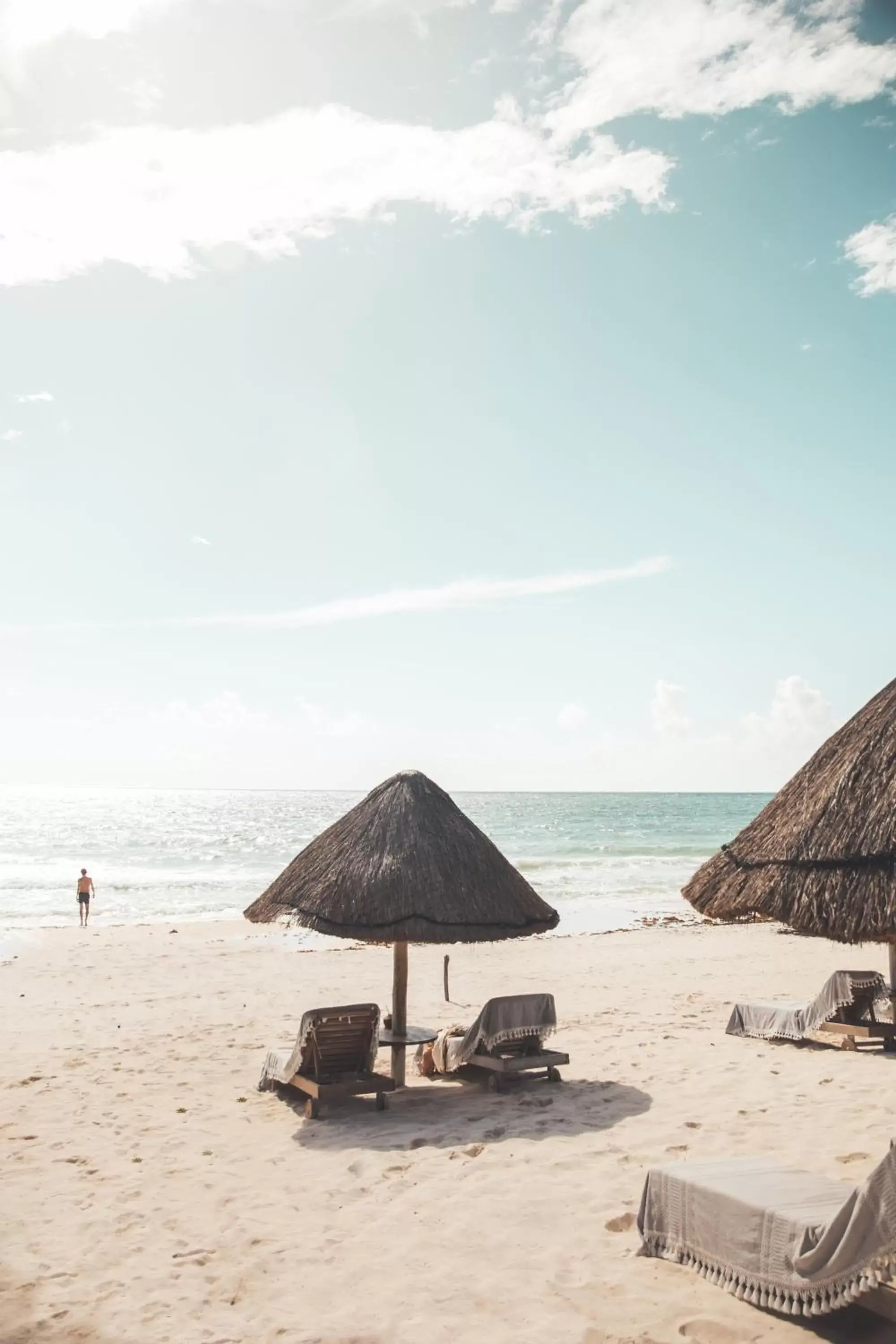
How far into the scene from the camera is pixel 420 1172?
6.86 m

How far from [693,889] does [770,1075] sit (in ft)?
16.7

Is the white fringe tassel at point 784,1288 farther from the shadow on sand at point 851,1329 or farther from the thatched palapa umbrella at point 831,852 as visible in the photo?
the thatched palapa umbrella at point 831,852

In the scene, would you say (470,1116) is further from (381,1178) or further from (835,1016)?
(835,1016)

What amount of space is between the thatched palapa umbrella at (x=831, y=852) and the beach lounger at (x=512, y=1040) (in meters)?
4.68

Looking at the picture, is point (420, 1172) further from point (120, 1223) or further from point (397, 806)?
point (397, 806)

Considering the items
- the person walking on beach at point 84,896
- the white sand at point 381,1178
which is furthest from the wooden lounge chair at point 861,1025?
the person walking on beach at point 84,896

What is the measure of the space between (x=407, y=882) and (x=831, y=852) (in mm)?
5045

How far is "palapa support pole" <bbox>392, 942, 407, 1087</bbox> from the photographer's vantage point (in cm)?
926

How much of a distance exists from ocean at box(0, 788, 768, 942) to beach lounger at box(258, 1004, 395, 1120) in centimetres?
342

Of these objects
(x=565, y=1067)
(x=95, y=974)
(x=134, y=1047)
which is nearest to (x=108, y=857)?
(x=95, y=974)

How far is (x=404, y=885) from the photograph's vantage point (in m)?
8.66

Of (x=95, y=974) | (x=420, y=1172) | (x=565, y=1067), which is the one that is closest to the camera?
(x=420, y=1172)

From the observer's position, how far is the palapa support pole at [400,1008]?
9.26 metres

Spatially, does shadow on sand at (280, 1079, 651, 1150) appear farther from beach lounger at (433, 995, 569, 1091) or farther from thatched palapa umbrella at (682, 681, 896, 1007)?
thatched palapa umbrella at (682, 681, 896, 1007)
